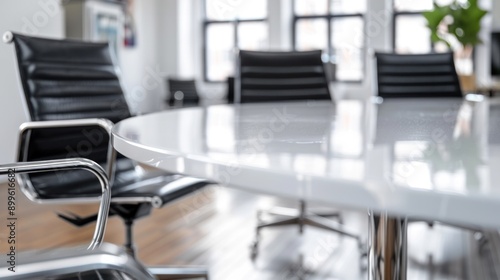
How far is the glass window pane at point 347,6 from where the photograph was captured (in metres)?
6.99

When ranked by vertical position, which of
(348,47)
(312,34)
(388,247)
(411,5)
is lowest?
(388,247)

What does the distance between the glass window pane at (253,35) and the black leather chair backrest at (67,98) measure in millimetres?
5579

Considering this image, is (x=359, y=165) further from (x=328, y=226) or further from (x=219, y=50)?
(x=219, y=50)

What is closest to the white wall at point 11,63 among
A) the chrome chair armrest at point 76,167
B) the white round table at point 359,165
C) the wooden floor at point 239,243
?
the wooden floor at point 239,243

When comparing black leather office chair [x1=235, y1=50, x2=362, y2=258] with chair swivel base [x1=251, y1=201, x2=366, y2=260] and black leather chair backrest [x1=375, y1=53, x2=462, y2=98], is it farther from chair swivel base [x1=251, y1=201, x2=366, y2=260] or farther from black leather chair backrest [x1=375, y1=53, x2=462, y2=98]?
black leather chair backrest [x1=375, y1=53, x2=462, y2=98]

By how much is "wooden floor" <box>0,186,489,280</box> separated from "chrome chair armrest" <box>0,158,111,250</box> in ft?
4.03

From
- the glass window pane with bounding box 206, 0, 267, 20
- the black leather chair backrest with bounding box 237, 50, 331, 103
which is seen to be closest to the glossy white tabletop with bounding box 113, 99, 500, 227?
the black leather chair backrest with bounding box 237, 50, 331, 103

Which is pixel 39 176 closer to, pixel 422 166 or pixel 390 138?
pixel 390 138

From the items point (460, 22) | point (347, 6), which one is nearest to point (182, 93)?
point (347, 6)

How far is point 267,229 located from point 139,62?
489cm

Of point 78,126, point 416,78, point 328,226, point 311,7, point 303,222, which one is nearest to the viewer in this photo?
point 78,126

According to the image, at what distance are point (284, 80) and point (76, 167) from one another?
1752mm

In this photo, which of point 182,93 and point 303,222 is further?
point 182,93

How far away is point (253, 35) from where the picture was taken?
7.61 meters
